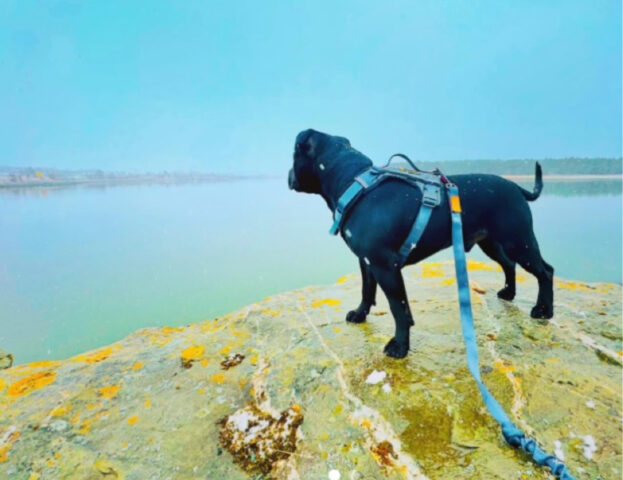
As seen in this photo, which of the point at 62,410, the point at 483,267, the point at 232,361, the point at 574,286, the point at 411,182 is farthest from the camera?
the point at 483,267

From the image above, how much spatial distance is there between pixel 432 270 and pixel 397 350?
4175 millimetres

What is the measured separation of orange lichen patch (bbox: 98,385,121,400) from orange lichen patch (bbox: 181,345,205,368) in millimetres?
615

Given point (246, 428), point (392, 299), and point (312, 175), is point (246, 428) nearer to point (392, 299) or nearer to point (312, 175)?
point (392, 299)

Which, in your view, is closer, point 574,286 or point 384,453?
point 384,453

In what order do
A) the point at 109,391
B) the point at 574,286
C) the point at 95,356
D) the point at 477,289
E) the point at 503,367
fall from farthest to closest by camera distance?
the point at 574,286
the point at 477,289
the point at 95,356
the point at 109,391
the point at 503,367

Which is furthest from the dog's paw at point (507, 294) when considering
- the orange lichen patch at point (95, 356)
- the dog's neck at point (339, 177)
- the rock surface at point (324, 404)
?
the orange lichen patch at point (95, 356)

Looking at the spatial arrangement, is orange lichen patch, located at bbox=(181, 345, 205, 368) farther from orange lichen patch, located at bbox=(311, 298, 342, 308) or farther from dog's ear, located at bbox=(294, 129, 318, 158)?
dog's ear, located at bbox=(294, 129, 318, 158)

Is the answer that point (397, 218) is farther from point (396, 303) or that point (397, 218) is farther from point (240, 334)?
point (240, 334)

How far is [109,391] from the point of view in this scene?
9.70 ft

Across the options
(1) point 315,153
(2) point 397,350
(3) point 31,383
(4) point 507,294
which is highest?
(1) point 315,153

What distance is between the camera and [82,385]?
120 inches

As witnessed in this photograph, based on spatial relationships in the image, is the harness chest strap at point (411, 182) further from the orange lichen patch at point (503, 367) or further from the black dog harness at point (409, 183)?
the orange lichen patch at point (503, 367)

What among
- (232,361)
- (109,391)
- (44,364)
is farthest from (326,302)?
(44,364)

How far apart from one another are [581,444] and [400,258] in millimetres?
1828
